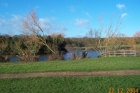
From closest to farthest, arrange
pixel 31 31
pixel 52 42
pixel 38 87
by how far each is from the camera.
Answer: pixel 38 87
pixel 31 31
pixel 52 42

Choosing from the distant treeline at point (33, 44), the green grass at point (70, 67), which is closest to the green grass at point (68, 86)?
the green grass at point (70, 67)

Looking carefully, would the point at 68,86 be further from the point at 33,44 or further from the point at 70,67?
the point at 33,44

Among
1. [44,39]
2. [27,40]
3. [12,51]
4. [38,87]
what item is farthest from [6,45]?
[38,87]

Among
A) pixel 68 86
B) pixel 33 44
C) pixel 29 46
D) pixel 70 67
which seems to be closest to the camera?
pixel 68 86

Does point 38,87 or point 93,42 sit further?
point 93,42

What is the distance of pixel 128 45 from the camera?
4697 cm

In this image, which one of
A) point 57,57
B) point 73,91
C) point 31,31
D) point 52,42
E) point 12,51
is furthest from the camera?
point 12,51

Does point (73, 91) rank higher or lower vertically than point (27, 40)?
lower

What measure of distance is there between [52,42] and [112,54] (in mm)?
12877

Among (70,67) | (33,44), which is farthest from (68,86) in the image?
(33,44)

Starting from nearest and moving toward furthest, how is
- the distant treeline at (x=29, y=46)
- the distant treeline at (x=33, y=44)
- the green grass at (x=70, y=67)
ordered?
1. the green grass at (x=70, y=67)
2. the distant treeline at (x=29, y=46)
3. the distant treeline at (x=33, y=44)

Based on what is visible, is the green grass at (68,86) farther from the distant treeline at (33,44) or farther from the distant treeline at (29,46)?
the distant treeline at (33,44)

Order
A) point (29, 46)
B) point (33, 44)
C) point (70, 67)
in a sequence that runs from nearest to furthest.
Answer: point (70, 67) → point (29, 46) → point (33, 44)

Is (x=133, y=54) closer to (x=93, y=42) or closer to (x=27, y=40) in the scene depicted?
(x=93, y=42)
